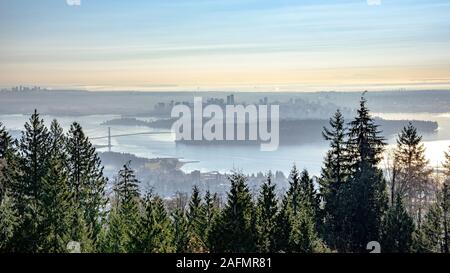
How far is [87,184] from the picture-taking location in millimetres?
12312

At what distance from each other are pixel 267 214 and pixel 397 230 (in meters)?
2.05

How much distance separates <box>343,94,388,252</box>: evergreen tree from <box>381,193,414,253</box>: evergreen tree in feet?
0.50

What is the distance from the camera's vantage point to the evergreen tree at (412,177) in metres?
8.66

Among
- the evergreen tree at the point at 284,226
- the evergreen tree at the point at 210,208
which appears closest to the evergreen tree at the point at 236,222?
the evergreen tree at the point at 284,226

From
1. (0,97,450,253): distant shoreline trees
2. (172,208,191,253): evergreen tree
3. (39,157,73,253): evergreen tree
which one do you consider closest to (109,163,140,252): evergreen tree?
(0,97,450,253): distant shoreline trees

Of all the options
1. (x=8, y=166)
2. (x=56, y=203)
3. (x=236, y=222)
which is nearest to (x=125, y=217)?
(x=56, y=203)

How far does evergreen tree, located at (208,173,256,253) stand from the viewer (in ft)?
24.7

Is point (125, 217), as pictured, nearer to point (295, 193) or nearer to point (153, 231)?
point (153, 231)

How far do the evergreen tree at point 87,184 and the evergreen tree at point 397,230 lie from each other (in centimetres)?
541

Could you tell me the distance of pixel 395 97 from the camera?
22.1ft

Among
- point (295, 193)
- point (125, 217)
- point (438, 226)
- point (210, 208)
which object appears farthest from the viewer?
point (125, 217)

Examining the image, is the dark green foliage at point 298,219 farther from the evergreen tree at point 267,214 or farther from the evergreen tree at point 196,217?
the evergreen tree at point 196,217

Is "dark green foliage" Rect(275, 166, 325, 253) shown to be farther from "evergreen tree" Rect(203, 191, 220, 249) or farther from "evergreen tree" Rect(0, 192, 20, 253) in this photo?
"evergreen tree" Rect(0, 192, 20, 253)
